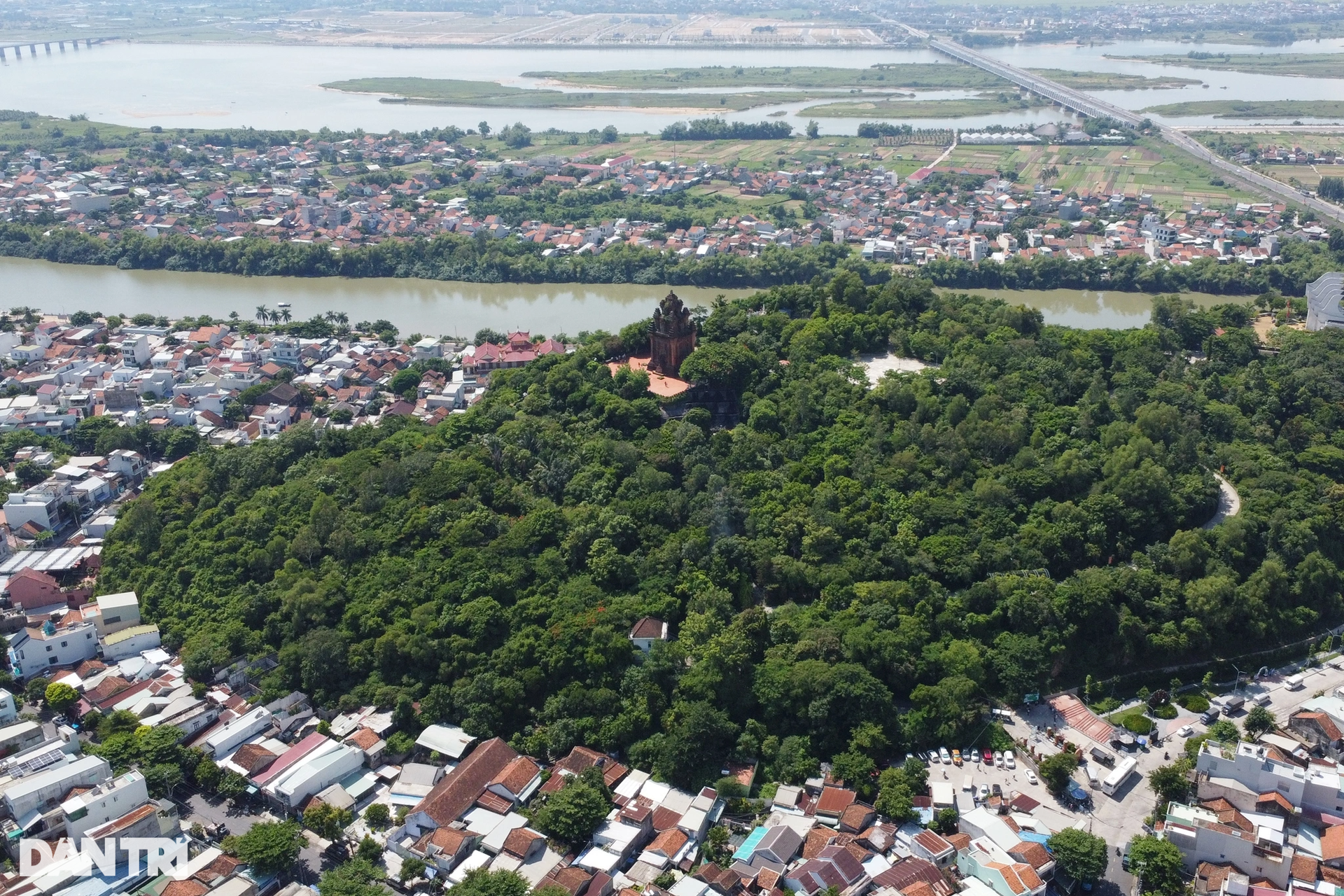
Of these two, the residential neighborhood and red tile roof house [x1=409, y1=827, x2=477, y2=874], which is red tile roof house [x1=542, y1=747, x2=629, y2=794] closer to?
red tile roof house [x1=409, y1=827, x2=477, y2=874]

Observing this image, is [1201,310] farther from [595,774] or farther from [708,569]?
[595,774]

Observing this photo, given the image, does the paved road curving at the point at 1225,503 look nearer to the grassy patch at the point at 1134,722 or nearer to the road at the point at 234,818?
the grassy patch at the point at 1134,722

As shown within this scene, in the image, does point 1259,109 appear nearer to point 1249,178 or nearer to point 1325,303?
point 1249,178

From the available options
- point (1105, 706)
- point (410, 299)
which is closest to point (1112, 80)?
point (410, 299)

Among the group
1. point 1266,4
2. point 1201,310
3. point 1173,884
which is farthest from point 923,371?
point 1266,4

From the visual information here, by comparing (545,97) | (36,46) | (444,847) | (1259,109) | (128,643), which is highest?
(36,46)

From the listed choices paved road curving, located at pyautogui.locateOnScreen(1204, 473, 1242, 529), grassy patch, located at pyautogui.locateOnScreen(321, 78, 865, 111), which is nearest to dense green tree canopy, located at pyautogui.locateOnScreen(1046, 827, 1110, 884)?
paved road curving, located at pyautogui.locateOnScreen(1204, 473, 1242, 529)

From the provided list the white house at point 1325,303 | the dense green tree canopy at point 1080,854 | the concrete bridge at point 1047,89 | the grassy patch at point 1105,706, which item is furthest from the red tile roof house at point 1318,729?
the concrete bridge at point 1047,89
